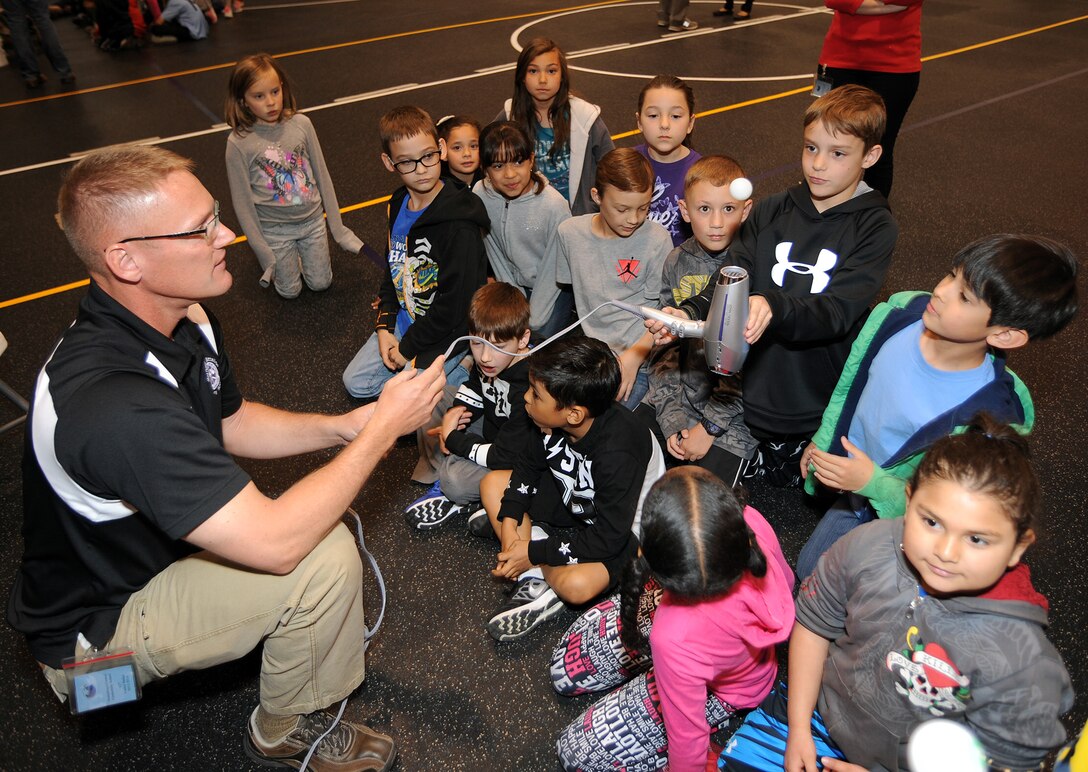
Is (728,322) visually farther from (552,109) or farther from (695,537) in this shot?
(552,109)

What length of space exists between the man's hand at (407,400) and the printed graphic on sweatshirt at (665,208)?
1781 mm

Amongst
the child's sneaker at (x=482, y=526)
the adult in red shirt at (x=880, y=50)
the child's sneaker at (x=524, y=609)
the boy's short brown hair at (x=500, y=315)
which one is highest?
the adult in red shirt at (x=880, y=50)

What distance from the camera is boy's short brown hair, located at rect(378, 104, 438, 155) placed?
10.4ft

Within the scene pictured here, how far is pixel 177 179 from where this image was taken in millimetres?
1942

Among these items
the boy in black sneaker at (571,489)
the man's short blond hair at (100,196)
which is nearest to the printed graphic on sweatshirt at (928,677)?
the boy in black sneaker at (571,489)

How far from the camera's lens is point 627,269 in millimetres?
3215

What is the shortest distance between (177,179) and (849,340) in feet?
6.87

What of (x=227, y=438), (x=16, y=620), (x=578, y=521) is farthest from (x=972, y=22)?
(x=16, y=620)

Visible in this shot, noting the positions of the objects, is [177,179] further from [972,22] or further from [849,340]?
[972,22]

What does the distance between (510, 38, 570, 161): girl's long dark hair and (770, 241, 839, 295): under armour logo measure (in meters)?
1.64

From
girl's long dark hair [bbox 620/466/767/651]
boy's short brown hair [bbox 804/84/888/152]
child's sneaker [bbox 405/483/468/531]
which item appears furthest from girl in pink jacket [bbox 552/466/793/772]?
boy's short brown hair [bbox 804/84/888/152]

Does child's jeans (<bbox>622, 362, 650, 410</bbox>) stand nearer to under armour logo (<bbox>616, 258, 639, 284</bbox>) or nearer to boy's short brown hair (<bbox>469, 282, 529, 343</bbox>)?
under armour logo (<bbox>616, 258, 639, 284</bbox>)

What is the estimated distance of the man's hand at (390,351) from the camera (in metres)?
3.42

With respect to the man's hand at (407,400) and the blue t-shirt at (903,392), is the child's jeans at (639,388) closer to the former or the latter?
the blue t-shirt at (903,392)
